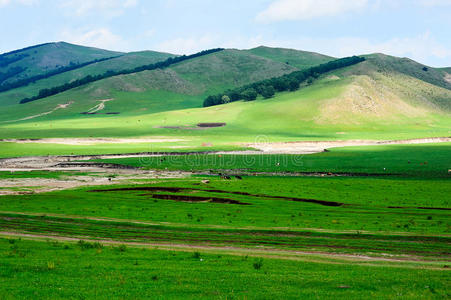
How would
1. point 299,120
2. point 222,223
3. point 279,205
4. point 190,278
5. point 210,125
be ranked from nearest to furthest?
1. point 190,278
2. point 222,223
3. point 279,205
4. point 210,125
5. point 299,120

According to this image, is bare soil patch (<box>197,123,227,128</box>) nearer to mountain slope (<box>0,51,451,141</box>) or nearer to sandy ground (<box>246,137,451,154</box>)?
mountain slope (<box>0,51,451,141</box>)

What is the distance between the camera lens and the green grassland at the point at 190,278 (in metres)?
15.0

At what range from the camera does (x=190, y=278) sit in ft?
55.4

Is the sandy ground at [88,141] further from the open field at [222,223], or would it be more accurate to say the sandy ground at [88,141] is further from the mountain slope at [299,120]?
the mountain slope at [299,120]

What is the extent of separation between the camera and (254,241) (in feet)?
86.6

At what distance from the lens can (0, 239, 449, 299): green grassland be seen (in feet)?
49.2

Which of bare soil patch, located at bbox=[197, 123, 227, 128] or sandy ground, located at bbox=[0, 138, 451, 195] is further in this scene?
bare soil patch, located at bbox=[197, 123, 227, 128]

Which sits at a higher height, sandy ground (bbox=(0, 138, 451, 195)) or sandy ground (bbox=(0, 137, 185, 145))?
sandy ground (bbox=(0, 137, 185, 145))

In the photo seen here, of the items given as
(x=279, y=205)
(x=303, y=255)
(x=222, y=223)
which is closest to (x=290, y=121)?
(x=279, y=205)

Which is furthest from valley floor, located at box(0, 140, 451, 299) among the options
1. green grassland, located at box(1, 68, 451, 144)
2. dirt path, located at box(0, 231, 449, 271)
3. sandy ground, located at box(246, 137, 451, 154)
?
green grassland, located at box(1, 68, 451, 144)

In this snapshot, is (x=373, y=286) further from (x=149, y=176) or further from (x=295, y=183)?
(x=149, y=176)

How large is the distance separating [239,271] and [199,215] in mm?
17296

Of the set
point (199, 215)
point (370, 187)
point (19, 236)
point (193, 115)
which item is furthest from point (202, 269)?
point (193, 115)

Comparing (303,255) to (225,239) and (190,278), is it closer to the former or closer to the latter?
(225,239)
